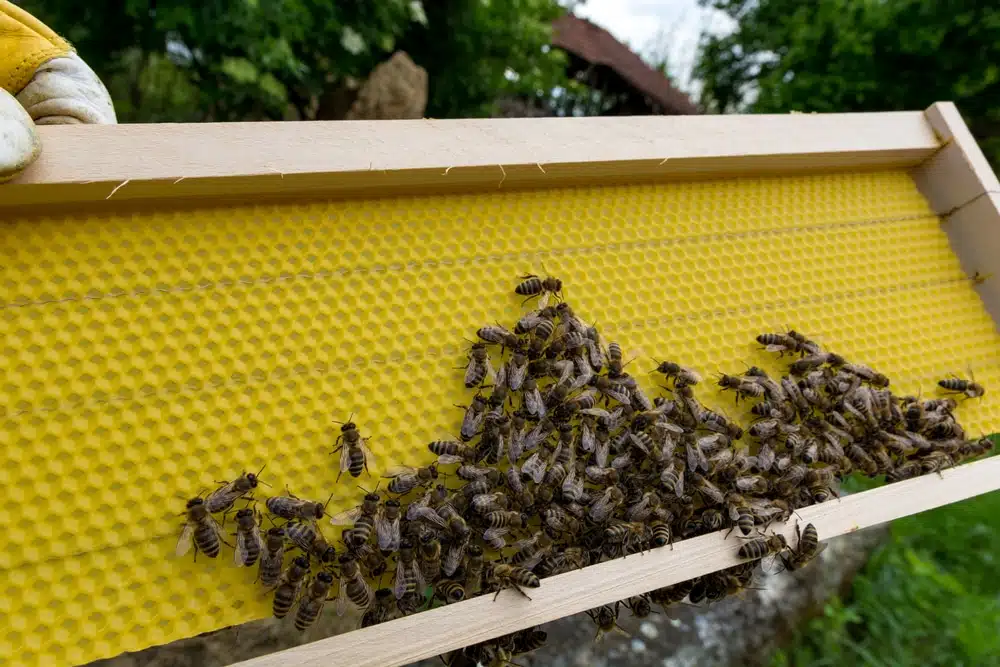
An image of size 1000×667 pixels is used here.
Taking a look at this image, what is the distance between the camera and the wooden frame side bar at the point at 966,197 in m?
3.53

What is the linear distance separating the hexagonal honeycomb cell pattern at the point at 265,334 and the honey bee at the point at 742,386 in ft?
0.30

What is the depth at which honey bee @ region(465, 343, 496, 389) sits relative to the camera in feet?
8.49

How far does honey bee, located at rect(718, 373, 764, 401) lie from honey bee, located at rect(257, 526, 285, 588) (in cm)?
211

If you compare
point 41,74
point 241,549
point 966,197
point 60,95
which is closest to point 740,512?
point 241,549

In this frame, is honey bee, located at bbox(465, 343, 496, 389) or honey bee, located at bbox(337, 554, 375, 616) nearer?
honey bee, located at bbox(337, 554, 375, 616)

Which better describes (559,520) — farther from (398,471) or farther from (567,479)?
(398,471)

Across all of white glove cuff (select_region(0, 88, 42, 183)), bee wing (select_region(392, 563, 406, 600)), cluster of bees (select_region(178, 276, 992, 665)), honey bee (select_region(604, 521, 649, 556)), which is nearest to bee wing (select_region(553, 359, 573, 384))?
cluster of bees (select_region(178, 276, 992, 665))

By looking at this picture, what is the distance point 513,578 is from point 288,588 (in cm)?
79

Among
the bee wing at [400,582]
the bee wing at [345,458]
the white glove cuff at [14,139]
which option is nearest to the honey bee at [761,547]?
the bee wing at [400,582]

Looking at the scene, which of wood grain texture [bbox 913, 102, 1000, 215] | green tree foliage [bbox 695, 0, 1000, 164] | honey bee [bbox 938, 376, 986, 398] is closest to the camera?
honey bee [bbox 938, 376, 986, 398]

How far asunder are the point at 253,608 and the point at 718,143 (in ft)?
9.46

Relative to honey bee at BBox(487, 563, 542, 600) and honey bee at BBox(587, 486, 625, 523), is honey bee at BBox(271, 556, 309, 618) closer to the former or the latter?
honey bee at BBox(487, 563, 542, 600)

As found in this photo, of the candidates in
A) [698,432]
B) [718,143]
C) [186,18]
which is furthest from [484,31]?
[698,432]

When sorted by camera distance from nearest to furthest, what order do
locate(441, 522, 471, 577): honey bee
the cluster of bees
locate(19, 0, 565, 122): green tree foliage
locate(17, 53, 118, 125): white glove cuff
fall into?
the cluster of bees, locate(441, 522, 471, 577): honey bee, locate(17, 53, 118, 125): white glove cuff, locate(19, 0, 565, 122): green tree foliage
